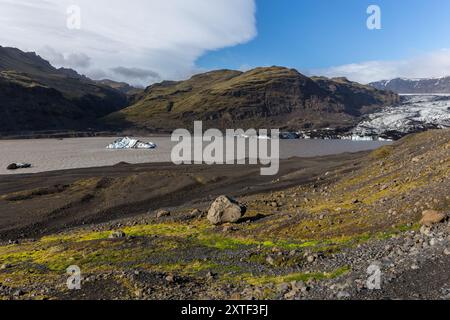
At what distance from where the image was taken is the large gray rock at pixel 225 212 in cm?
2783

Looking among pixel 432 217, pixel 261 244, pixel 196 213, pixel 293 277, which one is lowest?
pixel 196 213

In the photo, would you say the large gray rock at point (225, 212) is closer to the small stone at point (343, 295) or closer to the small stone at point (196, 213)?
the small stone at point (196, 213)

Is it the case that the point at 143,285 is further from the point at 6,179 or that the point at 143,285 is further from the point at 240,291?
the point at 6,179

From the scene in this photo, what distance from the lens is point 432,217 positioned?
1841 cm

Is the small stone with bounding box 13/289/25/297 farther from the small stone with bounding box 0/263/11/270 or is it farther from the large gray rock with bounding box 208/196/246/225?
the large gray rock with bounding box 208/196/246/225

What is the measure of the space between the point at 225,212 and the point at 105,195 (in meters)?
21.9

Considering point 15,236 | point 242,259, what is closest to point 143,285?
point 242,259

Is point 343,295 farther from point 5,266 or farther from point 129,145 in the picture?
point 129,145

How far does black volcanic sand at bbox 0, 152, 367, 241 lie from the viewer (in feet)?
125

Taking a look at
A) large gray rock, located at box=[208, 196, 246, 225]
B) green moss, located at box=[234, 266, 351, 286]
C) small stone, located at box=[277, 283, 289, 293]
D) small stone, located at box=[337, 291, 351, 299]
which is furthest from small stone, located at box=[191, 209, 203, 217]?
small stone, located at box=[337, 291, 351, 299]

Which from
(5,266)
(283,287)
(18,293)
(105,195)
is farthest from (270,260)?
(105,195)

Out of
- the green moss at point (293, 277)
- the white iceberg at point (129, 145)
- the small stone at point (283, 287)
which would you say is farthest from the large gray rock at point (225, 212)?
the white iceberg at point (129, 145)

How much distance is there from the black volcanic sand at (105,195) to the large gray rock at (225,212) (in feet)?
37.8

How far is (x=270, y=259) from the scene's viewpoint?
1897 cm
